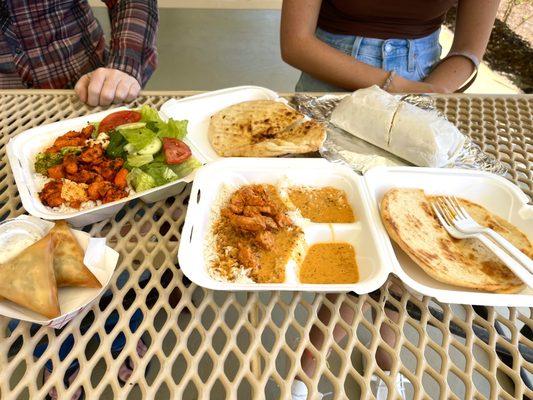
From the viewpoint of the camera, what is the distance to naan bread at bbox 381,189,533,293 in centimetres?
80

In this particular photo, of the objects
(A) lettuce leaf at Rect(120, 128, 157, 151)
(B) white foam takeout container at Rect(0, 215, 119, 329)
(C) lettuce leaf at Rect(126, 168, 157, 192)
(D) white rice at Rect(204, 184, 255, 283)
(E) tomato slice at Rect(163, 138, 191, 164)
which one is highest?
(A) lettuce leaf at Rect(120, 128, 157, 151)

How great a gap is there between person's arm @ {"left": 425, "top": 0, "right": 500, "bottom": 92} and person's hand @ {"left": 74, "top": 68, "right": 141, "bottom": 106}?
1.24 m

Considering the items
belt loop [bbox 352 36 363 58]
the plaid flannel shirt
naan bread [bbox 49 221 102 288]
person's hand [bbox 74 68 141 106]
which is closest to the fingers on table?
person's hand [bbox 74 68 141 106]

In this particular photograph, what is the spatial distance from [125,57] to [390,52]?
1.13 metres

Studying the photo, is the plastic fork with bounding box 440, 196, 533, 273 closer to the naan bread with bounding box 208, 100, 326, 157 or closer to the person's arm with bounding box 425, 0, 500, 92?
the naan bread with bounding box 208, 100, 326, 157

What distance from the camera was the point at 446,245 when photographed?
0.89 m

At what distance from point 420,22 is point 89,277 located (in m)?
1.65

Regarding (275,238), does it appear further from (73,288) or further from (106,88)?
(106,88)

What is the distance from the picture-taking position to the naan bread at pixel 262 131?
1166 mm

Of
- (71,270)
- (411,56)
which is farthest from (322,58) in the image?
(71,270)

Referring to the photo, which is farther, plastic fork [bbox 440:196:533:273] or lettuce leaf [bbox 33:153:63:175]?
lettuce leaf [bbox 33:153:63:175]

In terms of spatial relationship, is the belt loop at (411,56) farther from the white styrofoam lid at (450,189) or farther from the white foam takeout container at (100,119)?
the white styrofoam lid at (450,189)

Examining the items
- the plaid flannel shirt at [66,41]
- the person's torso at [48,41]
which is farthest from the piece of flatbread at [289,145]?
the person's torso at [48,41]

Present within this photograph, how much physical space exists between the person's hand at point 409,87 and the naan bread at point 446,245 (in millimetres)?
673
